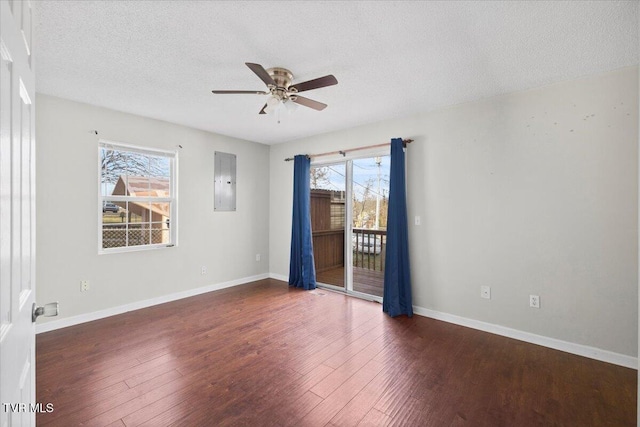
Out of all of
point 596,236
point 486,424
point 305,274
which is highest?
point 596,236

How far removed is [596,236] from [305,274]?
3416mm

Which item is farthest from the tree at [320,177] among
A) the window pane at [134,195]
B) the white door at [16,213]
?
the white door at [16,213]

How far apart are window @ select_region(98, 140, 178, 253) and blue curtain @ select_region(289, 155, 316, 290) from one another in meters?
1.74

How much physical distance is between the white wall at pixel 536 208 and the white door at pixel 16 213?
340 centimetres

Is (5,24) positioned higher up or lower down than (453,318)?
higher up

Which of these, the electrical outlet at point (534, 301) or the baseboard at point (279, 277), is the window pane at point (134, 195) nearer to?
the baseboard at point (279, 277)

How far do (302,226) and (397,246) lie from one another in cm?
164

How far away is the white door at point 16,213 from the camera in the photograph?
703 millimetres

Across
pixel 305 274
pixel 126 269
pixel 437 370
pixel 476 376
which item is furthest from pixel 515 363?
pixel 126 269

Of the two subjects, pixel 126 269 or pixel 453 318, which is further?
pixel 126 269

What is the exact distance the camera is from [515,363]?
246 centimetres

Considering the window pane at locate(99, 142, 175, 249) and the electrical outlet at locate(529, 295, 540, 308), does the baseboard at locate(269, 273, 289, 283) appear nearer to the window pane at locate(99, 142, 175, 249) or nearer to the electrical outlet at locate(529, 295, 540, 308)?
the window pane at locate(99, 142, 175, 249)

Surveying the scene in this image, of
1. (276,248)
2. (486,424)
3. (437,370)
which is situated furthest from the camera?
(276,248)

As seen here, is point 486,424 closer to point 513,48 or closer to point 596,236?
point 596,236
